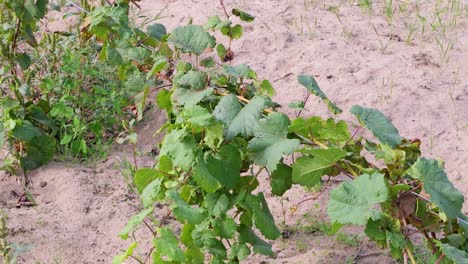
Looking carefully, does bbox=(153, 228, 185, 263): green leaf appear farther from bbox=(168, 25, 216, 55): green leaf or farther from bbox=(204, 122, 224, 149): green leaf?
bbox=(168, 25, 216, 55): green leaf

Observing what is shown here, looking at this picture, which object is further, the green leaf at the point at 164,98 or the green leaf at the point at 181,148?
the green leaf at the point at 164,98

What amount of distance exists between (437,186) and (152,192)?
1008 millimetres

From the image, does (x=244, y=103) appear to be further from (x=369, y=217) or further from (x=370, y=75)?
(x=370, y=75)

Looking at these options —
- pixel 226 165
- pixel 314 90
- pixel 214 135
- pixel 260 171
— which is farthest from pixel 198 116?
pixel 314 90

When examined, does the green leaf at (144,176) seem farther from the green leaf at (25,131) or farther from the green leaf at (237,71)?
the green leaf at (25,131)

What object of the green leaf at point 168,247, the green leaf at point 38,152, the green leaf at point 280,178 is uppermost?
the green leaf at point 280,178

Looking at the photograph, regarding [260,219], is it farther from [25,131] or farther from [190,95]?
[25,131]

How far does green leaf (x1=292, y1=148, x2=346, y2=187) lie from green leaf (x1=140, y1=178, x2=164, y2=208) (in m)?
0.51

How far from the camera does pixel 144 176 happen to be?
2.81 metres

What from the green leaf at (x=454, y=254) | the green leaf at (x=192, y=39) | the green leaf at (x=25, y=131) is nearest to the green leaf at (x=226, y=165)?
the green leaf at (x=192, y=39)

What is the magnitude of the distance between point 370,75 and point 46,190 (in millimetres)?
1949

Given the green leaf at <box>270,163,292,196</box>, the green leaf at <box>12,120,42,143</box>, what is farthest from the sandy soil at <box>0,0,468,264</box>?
the green leaf at <box>270,163,292,196</box>

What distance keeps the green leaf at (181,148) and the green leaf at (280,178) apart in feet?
1.04

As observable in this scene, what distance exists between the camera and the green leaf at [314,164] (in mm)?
2389
